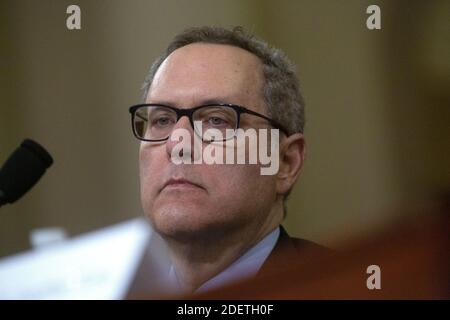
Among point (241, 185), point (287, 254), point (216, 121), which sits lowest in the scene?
point (287, 254)

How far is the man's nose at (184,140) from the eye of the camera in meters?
2.23

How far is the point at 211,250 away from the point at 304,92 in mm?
346

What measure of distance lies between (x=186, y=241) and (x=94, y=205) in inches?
7.8

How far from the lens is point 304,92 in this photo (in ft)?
7.44

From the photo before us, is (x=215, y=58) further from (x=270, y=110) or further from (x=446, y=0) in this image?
(x=446, y=0)

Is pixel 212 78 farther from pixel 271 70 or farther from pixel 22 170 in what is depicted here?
pixel 22 170

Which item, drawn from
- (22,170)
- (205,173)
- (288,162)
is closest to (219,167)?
(205,173)

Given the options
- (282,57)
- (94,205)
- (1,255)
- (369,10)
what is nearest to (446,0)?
(369,10)

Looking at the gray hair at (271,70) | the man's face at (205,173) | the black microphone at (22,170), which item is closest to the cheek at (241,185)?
the man's face at (205,173)

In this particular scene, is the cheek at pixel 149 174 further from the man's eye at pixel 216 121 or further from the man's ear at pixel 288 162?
the man's ear at pixel 288 162

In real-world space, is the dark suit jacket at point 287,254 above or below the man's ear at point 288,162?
below

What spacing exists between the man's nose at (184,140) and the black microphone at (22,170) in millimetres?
238

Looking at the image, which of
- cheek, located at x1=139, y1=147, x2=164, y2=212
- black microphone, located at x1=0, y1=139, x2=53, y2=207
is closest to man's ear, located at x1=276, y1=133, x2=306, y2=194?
cheek, located at x1=139, y1=147, x2=164, y2=212

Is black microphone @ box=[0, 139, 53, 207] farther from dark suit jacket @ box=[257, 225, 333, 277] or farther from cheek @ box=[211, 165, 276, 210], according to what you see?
dark suit jacket @ box=[257, 225, 333, 277]
